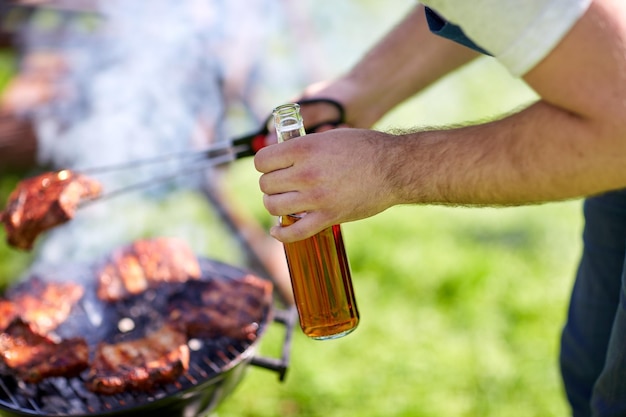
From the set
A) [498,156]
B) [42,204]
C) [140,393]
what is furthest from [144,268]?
[498,156]

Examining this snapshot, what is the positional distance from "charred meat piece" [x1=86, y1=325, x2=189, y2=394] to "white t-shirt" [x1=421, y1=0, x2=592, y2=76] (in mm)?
1402

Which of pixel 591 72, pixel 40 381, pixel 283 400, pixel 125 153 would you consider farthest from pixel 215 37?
pixel 591 72

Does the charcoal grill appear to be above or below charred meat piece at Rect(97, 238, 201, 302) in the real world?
below

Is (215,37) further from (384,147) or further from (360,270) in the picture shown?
(384,147)

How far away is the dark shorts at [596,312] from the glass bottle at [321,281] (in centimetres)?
85

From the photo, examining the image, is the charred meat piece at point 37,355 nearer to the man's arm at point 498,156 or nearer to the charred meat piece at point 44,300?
the charred meat piece at point 44,300

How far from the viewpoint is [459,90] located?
6316 millimetres

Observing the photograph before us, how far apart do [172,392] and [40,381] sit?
0.49 m

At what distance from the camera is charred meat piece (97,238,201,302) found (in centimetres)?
276

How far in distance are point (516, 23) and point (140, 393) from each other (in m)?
1.60

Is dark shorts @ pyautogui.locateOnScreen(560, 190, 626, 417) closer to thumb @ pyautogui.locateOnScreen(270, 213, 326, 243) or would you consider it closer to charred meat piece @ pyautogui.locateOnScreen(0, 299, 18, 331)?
thumb @ pyautogui.locateOnScreen(270, 213, 326, 243)

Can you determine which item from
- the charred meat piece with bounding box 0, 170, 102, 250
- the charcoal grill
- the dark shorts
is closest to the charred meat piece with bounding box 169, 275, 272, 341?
the charcoal grill

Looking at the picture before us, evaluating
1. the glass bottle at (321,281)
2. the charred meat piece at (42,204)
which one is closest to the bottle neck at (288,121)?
the glass bottle at (321,281)

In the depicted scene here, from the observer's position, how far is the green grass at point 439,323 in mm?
3570
